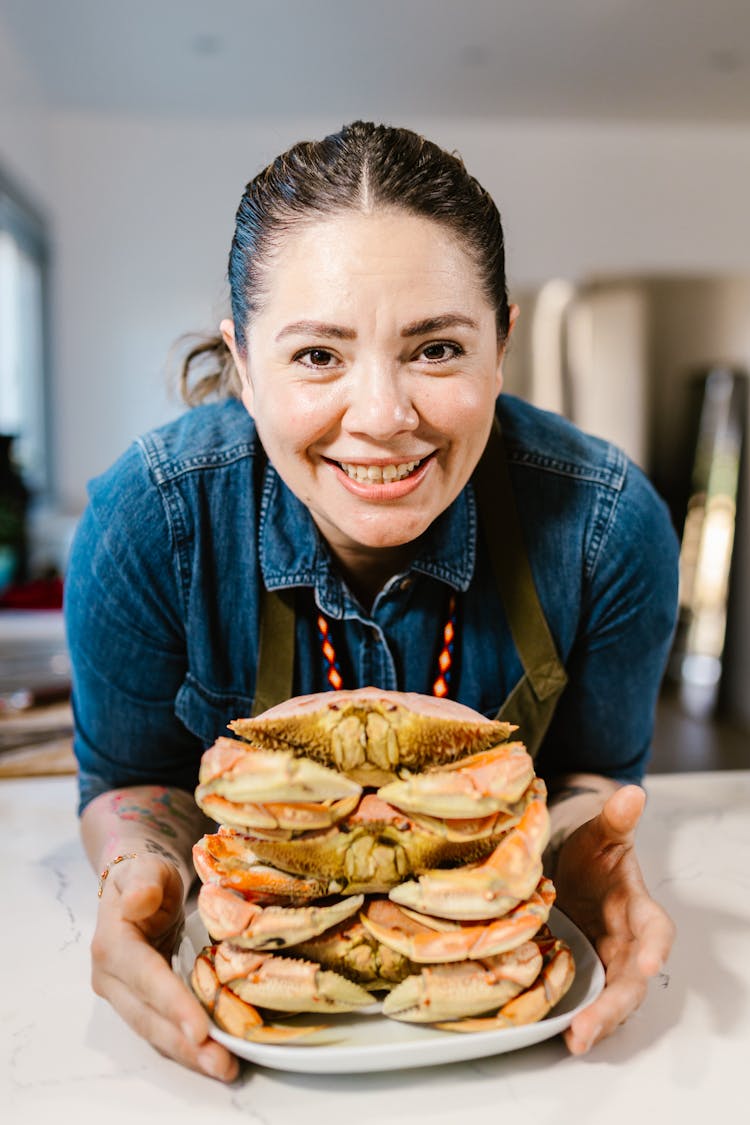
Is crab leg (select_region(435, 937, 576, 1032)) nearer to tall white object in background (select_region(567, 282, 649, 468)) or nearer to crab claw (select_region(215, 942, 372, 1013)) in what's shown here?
crab claw (select_region(215, 942, 372, 1013))

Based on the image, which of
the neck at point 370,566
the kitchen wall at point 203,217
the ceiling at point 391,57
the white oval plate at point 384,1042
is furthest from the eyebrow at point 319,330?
the kitchen wall at point 203,217

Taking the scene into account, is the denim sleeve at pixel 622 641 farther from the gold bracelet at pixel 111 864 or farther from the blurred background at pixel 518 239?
the blurred background at pixel 518 239

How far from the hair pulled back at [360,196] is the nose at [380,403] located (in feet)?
0.49

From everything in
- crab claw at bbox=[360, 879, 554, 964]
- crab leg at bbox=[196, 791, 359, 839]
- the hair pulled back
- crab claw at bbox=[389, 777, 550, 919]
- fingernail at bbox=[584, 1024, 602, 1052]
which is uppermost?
the hair pulled back

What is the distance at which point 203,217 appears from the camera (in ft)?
16.7

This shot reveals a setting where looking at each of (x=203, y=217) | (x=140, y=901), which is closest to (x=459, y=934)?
(x=140, y=901)

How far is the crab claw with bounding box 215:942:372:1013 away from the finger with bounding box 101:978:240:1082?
4cm

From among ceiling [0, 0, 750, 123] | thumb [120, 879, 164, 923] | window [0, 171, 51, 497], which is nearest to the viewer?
thumb [120, 879, 164, 923]

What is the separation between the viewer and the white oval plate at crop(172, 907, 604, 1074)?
663 mm

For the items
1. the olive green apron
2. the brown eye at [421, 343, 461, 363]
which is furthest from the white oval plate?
the brown eye at [421, 343, 461, 363]

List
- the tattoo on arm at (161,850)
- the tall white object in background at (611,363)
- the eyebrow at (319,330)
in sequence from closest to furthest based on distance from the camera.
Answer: the eyebrow at (319,330), the tattoo on arm at (161,850), the tall white object in background at (611,363)

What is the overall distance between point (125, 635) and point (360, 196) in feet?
1.80

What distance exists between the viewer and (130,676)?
1.19 m

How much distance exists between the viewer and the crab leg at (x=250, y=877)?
73 cm
